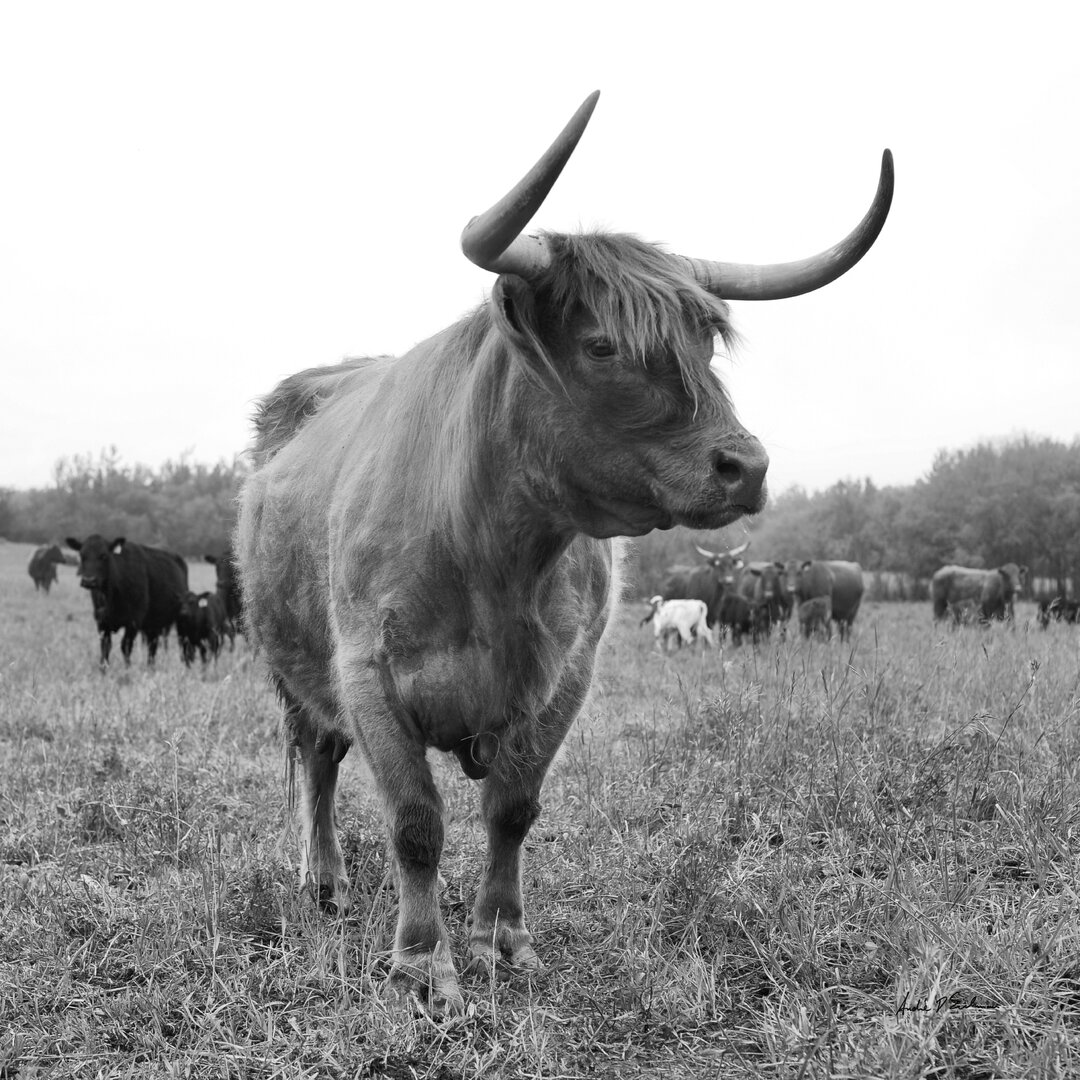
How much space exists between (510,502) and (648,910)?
56.8 inches

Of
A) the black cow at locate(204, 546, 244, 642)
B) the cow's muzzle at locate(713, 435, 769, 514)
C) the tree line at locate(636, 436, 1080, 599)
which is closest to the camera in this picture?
the cow's muzzle at locate(713, 435, 769, 514)

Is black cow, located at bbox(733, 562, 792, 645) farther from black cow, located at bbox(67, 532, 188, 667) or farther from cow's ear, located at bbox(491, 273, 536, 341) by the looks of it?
cow's ear, located at bbox(491, 273, 536, 341)

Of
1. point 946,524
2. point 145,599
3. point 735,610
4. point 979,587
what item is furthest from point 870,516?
point 145,599

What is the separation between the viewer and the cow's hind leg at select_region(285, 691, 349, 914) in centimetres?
396

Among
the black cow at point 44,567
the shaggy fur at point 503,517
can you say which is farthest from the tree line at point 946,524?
the shaggy fur at point 503,517

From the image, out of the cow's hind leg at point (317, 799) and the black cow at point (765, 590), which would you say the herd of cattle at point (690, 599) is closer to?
the black cow at point (765, 590)

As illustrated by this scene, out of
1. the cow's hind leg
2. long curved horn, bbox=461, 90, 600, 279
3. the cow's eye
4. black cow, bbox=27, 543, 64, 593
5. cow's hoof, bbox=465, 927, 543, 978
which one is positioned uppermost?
long curved horn, bbox=461, 90, 600, 279

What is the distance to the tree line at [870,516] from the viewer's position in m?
44.7

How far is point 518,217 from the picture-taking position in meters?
2.30

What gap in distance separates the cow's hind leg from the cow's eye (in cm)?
229

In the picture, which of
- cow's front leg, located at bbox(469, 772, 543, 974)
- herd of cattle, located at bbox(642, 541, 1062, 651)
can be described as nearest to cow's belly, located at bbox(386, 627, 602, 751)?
cow's front leg, located at bbox(469, 772, 543, 974)

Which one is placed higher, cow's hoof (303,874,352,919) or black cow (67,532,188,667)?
black cow (67,532,188,667)

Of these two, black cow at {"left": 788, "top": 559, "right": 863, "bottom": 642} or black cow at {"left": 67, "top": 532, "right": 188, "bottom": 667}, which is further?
black cow at {"left": 788, "top": 559, "right": 863, "bottom": 642}

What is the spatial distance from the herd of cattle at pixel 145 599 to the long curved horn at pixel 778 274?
Answer: 41.2 ft
